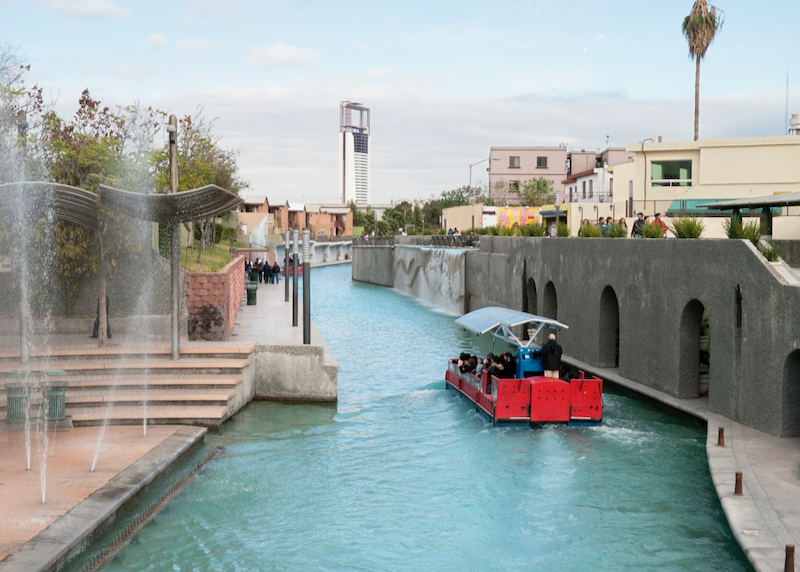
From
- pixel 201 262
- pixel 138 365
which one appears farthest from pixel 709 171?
pixel 138 365

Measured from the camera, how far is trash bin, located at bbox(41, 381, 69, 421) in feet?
45.9

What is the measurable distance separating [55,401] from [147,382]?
1.95 meters

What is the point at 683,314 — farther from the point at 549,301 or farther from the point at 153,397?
the point at 153,397

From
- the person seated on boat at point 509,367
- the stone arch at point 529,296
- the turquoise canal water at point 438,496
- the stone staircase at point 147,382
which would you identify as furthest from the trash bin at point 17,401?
the stone arch at point 529,296

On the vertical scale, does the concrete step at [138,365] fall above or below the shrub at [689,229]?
below

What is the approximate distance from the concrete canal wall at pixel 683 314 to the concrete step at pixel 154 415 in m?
10.3

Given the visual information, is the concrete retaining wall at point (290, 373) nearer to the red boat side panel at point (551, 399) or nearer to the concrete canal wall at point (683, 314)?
the red boat side panel at point (551, 399)

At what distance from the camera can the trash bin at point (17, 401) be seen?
1362 cm

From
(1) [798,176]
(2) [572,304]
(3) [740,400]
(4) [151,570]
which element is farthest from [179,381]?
(1) [798,176]

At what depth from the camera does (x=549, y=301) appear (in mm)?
28172

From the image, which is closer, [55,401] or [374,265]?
[55,401]

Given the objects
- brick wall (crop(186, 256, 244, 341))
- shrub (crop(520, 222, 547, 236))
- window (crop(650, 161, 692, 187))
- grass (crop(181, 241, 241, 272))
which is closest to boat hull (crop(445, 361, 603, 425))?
brick wall (crop(186, 256, 244, 341))

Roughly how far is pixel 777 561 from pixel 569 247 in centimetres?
1722

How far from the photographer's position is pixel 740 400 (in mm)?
15117
